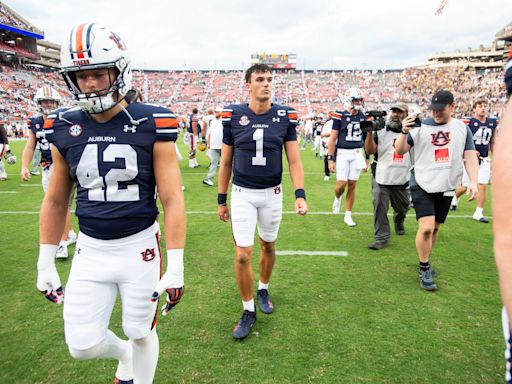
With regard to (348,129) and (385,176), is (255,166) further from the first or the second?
(348,129)

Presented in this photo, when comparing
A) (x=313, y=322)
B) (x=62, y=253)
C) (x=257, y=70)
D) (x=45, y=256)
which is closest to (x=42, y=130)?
(x=62, y=253)

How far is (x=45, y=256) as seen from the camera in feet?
7.47

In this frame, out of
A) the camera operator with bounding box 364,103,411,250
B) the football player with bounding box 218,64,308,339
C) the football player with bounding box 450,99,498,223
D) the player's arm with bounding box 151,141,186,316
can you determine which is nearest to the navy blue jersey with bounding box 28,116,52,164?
the football player with bounding box 218,64,308,339

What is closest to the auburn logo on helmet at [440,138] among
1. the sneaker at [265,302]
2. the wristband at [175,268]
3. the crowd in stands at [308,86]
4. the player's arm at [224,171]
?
the player's arm at [224,171]

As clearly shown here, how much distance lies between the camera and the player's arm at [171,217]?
2.10 meters

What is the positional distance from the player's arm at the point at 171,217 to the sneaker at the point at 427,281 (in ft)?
10.4

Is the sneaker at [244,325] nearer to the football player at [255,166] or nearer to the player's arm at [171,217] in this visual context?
the football player at [255,166]

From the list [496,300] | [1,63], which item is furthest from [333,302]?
[1,63]

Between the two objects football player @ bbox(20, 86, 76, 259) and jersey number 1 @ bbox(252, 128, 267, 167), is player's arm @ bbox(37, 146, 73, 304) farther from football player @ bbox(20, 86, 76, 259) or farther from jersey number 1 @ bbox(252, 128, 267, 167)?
football player @ bbox(20, 86, 76, 259)

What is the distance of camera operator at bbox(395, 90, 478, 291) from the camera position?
411cm

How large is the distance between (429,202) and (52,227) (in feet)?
12.4

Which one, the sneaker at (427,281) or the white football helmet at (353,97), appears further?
the white football helmet at (353,97)

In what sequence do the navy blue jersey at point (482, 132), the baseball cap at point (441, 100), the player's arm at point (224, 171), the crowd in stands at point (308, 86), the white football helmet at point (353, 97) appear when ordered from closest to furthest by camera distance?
the player's arm at point (224, 171)
the baseball cap at point (441, 100)
the white football helmet at point (353, 97)
the navy blue jersey at point (482, 132)
the crowd in stands at point (308, 86)

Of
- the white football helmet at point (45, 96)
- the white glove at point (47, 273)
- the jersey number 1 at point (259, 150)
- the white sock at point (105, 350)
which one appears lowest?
the white sock at point (105, 350)
